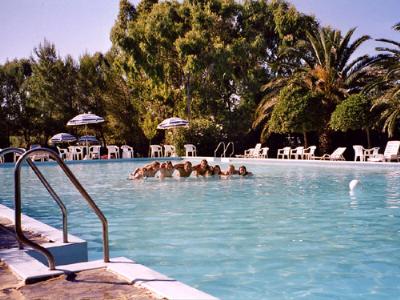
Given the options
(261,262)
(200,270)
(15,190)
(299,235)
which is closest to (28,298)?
(15,190)

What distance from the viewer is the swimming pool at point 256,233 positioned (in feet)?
16.0

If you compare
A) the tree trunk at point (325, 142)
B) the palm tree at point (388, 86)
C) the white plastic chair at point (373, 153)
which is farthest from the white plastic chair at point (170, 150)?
the palm tree at point (388, 86)

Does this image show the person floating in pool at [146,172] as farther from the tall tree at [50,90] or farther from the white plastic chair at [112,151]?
the tall tree at [50,90]

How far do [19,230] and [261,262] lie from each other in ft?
9.30

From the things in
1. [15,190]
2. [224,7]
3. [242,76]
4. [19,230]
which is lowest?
[19,230]

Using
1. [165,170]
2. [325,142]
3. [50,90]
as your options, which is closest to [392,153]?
[325,142]

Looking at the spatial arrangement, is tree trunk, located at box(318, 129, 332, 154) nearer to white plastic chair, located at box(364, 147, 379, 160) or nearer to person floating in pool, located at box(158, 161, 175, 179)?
white plastic chair, located at box(364, 147, 379, 160)

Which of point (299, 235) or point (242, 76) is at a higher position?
point (242, 76)

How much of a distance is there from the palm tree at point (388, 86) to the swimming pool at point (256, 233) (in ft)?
21.2

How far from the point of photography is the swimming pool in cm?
489

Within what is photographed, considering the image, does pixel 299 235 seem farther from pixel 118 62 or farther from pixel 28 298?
pixel 118 62

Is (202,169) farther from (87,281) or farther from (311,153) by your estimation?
(87,281)

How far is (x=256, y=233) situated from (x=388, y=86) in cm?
1880

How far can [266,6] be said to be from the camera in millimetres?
34125
